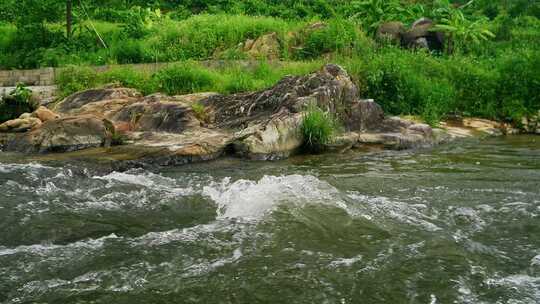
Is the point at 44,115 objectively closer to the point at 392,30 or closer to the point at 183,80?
the point at 183,80

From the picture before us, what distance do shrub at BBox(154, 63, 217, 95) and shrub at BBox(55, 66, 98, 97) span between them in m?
1.85

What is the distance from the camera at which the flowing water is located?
4.12m

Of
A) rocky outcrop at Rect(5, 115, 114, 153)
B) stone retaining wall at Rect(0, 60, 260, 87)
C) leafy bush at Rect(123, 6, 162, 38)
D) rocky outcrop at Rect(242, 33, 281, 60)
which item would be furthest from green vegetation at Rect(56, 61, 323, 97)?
leafy bush at Rect(123, 6, 162, 38)

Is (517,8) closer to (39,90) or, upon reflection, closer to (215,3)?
(215,3)

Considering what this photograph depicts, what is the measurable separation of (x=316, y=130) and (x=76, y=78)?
7.30 m

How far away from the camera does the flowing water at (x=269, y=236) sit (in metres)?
4.12

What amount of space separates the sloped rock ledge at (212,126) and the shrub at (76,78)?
1.21 metres

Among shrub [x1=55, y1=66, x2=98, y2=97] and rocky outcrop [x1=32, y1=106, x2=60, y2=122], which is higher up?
shrub [x1=55, y1=66, x2=98, y2=97]

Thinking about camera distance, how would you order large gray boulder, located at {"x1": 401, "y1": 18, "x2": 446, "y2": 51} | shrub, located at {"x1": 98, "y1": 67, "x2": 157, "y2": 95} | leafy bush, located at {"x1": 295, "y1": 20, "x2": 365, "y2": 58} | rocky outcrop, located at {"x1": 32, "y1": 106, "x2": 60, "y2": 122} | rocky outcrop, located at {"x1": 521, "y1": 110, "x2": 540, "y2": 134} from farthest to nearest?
large gray boulder, located at {"x1": 401, "y1": 18, "x2": 446, "y2": 51} < leafy bush, located at {"x1": 295, "y1": 20, "x2": 365, "y2": 58} < shrub, located at {"x1": 98, "y1": 67, "x2": 157, "y2": 95} < rocky outcrop, located at {"x1": 521, "y1": 110, "x2": 540, "y2": 134} < rocky outcrop, located at {"x1": 32, "y1": 106, "x2": 60, "y2": 122}

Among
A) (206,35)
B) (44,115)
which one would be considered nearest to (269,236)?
(44,115)

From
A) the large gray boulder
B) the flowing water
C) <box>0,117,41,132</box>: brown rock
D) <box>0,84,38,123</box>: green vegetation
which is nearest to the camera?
the flowing water

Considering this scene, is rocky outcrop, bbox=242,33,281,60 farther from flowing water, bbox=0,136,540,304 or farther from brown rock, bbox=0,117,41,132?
flowing water, bbox=0,136,540,304

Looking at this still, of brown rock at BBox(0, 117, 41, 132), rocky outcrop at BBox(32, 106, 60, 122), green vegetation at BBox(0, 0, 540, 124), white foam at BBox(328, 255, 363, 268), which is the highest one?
green vegetation at BBox(0, 0, 540, 124)

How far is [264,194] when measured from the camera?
6.77 m
